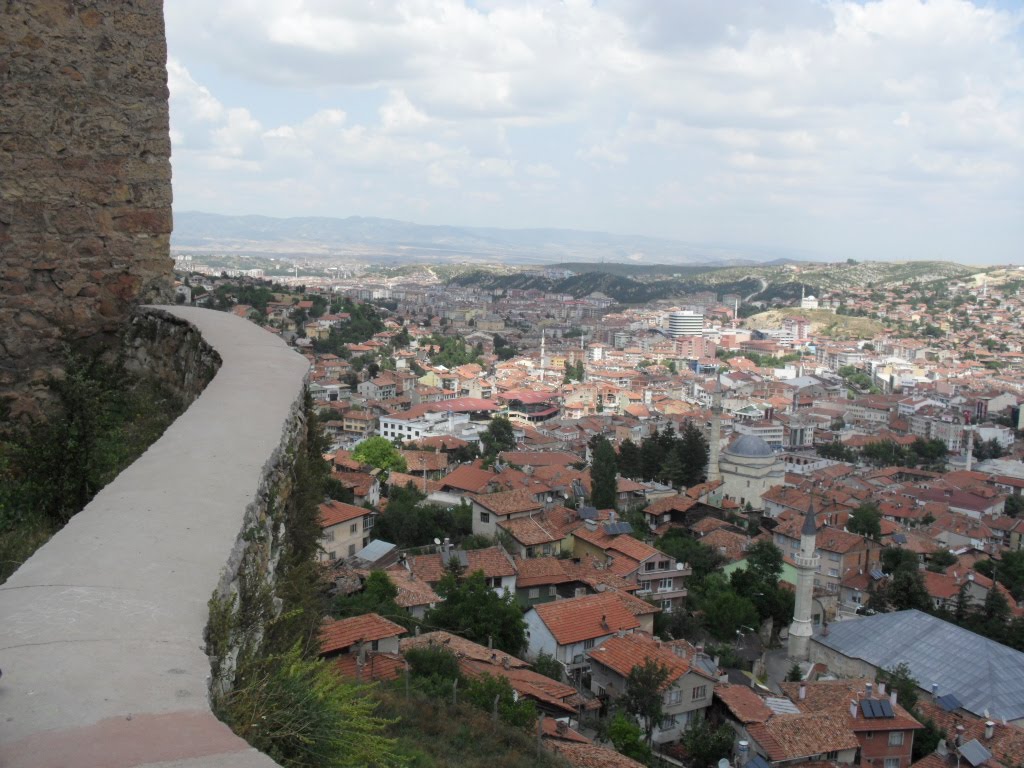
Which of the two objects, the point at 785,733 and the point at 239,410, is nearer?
the point at 239,410

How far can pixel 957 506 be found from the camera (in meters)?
24.5

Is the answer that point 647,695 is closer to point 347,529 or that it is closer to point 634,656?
point 634,656

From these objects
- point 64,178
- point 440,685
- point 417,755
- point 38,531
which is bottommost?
point 440,685

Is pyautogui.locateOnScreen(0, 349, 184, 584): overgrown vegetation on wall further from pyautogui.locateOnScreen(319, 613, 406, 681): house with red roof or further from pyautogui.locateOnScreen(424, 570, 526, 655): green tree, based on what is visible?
pyautogui.locateOnScreen(424, 570, 526, 655): green tree

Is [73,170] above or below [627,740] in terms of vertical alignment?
above

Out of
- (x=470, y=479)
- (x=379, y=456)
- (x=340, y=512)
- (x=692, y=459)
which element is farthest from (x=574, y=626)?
(x=692, y=459)

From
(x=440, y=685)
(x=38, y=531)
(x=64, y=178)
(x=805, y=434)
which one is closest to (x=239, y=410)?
(x=38, y=531)

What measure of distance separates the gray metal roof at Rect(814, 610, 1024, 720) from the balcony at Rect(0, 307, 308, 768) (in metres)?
12.4

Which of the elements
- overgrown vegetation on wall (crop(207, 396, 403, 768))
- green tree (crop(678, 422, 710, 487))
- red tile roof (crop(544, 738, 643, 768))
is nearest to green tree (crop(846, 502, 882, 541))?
green tree (crop(678, 422, 710, 487))

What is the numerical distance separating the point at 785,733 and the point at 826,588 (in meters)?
9.27

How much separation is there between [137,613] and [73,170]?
7.05 ft

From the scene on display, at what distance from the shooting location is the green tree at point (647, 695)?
9141 millimetres

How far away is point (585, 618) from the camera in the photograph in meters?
11.0

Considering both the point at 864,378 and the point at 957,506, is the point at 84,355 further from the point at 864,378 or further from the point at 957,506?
the point at 864,378
